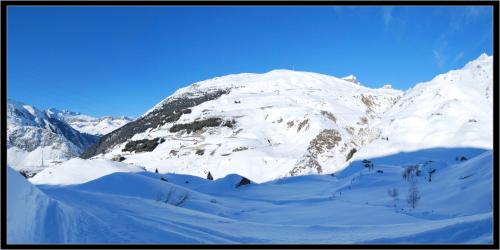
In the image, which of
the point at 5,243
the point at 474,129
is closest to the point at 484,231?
the point at 474,129

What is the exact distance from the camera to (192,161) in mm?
83750

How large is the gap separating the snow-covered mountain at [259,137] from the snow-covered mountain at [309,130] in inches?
8.1

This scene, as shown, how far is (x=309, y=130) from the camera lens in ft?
314

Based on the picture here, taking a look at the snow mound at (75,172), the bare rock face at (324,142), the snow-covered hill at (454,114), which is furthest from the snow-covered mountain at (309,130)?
the snow mound at (75,172)

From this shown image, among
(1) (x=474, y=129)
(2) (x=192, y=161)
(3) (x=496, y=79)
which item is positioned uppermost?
(3) (x=496, y=79)

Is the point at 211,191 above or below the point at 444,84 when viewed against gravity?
below

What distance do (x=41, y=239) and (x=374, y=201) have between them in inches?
797

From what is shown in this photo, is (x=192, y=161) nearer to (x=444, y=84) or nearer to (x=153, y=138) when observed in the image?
(x=153, y=138)

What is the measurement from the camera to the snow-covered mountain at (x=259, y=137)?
2876 inches

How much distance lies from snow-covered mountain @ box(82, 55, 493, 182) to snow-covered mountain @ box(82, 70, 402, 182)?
205 mm

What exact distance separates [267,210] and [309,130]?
7099cm

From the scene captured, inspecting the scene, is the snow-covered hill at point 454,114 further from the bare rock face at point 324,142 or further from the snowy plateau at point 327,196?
the bare rock face at point 324,142

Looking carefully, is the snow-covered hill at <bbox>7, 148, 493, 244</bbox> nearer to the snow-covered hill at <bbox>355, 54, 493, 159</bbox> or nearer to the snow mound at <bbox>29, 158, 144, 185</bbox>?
the snow mound at <bbox>29, 158, 144, 185</bbox>

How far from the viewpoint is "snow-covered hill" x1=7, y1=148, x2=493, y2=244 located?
8.33m
